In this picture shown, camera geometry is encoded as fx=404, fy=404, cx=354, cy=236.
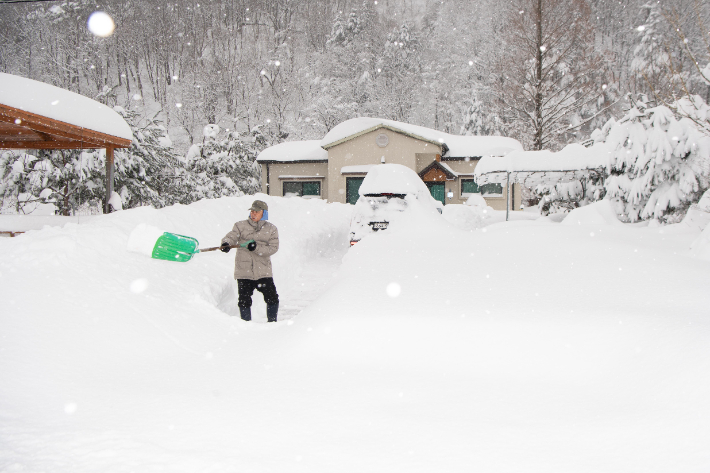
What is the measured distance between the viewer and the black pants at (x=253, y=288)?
528 centimetres

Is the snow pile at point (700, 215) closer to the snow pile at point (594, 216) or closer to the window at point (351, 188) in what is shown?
the snow pile at point (594, 216)

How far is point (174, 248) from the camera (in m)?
5.54

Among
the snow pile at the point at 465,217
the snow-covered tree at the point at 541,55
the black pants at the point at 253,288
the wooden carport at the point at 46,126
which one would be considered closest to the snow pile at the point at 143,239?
the black pants at the point at 253,288

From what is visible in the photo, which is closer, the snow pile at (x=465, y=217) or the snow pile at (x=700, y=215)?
the snow pile at (x=700, y=215)

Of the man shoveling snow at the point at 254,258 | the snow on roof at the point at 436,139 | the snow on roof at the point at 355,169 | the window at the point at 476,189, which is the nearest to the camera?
the man shoveling snow at the point at 254,258

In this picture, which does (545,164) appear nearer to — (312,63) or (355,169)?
(355,169)

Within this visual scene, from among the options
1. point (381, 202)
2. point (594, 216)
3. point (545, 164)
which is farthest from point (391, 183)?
point (545, 164)

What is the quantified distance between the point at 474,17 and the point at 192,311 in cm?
5121

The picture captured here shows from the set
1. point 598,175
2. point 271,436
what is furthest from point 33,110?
point 598,175

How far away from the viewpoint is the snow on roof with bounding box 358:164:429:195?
9539 millimetres

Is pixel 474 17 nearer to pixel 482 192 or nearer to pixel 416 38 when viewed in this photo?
pixel 416 38

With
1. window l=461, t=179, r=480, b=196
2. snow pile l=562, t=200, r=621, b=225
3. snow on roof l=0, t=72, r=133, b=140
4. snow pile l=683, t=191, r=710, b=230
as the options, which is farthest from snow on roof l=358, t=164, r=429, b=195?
window l=461, t=179, r=480, b=196

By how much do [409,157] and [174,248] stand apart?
1764 cm

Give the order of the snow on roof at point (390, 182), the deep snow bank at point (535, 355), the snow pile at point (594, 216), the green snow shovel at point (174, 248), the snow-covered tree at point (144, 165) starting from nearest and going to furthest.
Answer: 1. the deep snow bank at point (535, 355)
2. the green snow shovel at point (174, 248)
3. the snow pile at point (594, 216)
4. the snow on roof at point (390, 182)
5. the snow-covered tree at point (144, 165)
